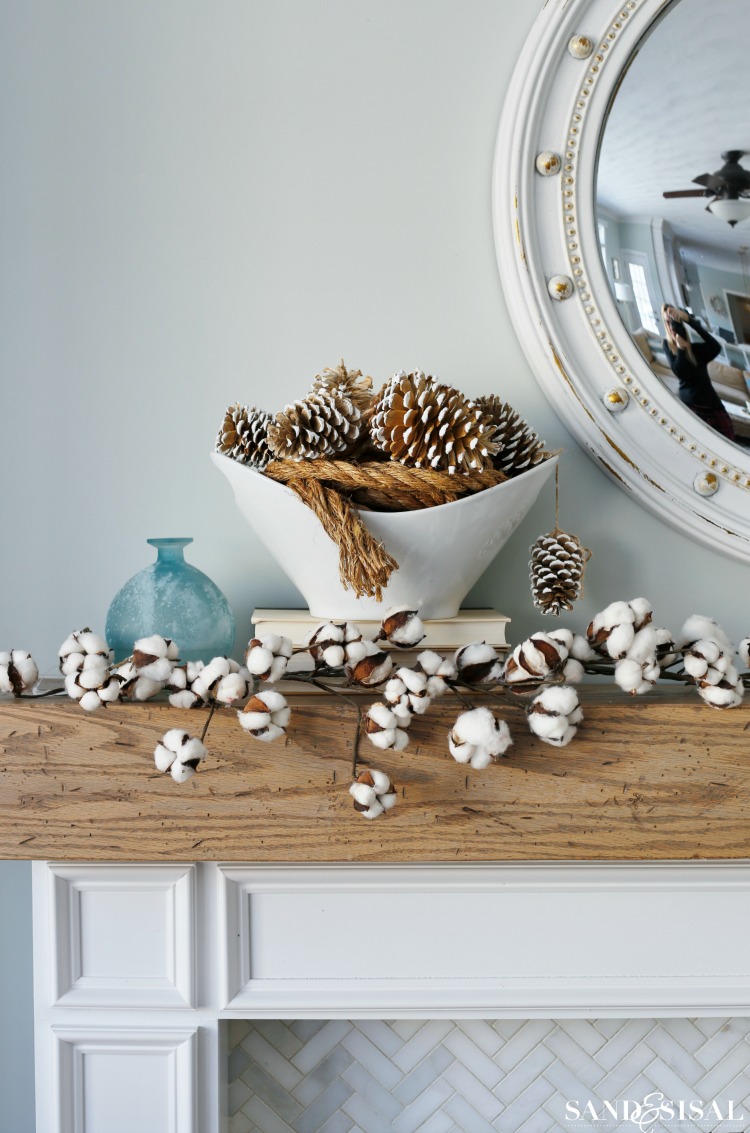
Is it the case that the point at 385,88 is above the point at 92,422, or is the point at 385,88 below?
above

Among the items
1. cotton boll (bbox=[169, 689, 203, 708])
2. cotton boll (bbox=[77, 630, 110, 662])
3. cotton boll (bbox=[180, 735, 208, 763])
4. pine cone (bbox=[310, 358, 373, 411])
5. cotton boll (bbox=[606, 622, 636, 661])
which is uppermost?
pine cone (bbox=[310, 358, 373, 411])

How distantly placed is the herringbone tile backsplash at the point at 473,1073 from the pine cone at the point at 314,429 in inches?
24.1

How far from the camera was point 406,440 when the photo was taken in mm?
704

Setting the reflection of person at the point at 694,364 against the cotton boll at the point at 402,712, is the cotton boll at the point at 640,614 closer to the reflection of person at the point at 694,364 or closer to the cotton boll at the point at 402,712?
the cotton boll at the point at 402,712

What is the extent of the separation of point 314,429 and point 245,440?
3.6 inches

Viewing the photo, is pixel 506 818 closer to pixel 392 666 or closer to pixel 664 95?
pixel 392 666

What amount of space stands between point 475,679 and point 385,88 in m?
0.64

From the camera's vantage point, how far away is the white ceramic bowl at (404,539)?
73 cm

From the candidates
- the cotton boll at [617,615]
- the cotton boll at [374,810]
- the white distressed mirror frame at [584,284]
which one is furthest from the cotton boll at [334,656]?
the white distressed mirror frame at [584,284]

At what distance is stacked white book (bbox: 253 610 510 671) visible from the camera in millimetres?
760

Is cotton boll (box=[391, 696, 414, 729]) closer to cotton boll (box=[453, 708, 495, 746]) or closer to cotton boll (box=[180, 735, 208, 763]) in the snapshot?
cotton boll (box=[453, 708, 495, 746])

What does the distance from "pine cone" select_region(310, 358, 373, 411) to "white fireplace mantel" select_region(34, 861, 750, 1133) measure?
1.37 feet

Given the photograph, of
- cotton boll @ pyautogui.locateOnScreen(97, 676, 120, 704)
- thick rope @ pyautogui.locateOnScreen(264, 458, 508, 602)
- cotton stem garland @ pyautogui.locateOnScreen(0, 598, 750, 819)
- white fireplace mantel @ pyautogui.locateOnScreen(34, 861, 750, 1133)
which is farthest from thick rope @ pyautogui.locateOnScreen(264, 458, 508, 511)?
white fireplace mantel @ pyautogui.locateOnScreen(34, 861, 750, 1133)

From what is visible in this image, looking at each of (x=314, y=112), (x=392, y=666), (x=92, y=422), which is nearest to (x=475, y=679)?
(x=392, y=666)
